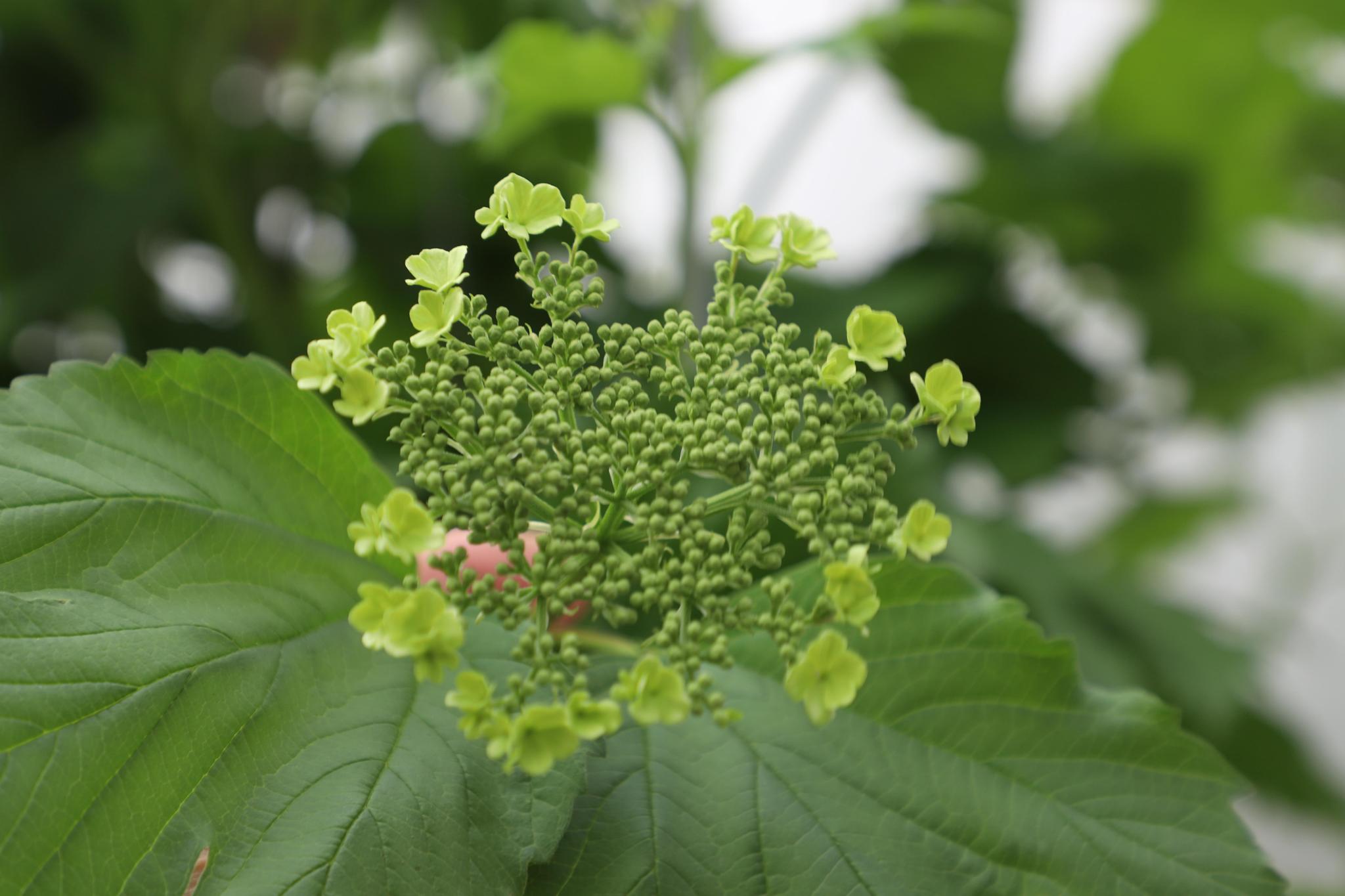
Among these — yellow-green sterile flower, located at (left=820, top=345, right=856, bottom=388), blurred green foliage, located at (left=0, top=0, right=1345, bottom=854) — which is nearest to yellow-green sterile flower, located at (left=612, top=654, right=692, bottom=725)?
yellow-green sterile flower, located at (left=820, top=345, right=856, bottom=388)

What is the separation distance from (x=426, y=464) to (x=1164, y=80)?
122cm

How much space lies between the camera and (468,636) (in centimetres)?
44

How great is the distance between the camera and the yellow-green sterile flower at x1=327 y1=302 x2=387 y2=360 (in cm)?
38

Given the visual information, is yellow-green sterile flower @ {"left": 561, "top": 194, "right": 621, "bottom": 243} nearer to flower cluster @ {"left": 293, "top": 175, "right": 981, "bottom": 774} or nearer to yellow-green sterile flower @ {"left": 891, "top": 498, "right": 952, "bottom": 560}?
flower cluster @ {"left": 293, "top": 175, "right": 981, "bottom": 774}

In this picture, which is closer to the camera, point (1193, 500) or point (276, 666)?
point (276, 666)

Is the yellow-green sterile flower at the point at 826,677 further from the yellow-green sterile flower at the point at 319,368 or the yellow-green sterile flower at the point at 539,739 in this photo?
the yellow-green sterile flower at the point at 319,368

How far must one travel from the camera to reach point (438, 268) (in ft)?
1.30

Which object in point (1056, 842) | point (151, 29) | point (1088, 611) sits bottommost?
point (1088, 611)

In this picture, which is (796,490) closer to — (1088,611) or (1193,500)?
(1088,611)

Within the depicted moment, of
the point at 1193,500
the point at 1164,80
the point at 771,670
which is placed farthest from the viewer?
the point at 1193,500

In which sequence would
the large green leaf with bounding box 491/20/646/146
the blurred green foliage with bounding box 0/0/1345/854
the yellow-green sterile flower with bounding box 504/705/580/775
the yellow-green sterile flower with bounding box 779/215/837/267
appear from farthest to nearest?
1. the blurred green foliage with bounding box 0/0/1345/854
2. the large green leaf with bounding box 491/20/646/146
3. the yellow-green sterile flower with bounding box 779/215/837/267
4. the yellow-green sterile flower with bounding box 504/705/580/775

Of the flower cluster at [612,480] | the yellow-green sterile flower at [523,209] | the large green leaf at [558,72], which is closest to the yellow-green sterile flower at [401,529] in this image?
the flower cluster at [612,480]

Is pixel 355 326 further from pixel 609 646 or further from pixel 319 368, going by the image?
pixel 609 646

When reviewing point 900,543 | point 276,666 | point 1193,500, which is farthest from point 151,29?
point 1193,500
